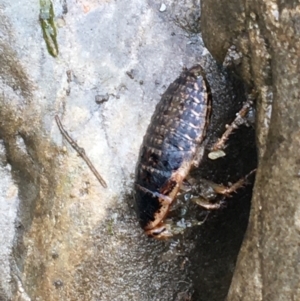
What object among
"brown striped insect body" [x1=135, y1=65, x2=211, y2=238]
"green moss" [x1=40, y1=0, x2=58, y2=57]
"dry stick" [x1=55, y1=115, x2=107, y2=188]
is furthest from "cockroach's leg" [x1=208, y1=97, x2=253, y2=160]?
"green moss" [x1=40, y1=0, x2=58, y2=57]

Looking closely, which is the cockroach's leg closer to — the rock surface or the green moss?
the rock surface

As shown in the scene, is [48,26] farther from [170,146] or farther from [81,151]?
[170,146]

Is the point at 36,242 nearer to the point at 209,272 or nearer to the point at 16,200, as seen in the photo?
the point at 16,200

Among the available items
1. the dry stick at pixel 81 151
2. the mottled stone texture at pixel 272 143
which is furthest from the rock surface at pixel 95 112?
the mottled stone texture at pixel 272 143

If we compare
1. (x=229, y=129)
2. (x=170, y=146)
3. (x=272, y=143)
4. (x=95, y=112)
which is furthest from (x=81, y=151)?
(x=272, y=143)

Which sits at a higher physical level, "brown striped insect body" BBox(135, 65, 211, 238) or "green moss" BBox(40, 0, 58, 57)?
"green moss" BBox(40, 0, 58, 57)

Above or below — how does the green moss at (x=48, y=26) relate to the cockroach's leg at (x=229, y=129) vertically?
above

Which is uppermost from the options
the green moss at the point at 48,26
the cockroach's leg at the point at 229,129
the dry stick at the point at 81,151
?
the green moss at the point at 48,26

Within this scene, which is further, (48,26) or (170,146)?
(48,26)

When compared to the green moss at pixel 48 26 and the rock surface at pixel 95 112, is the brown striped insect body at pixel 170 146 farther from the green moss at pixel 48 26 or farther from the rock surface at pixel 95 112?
→ the green moss at pixel 48 26
